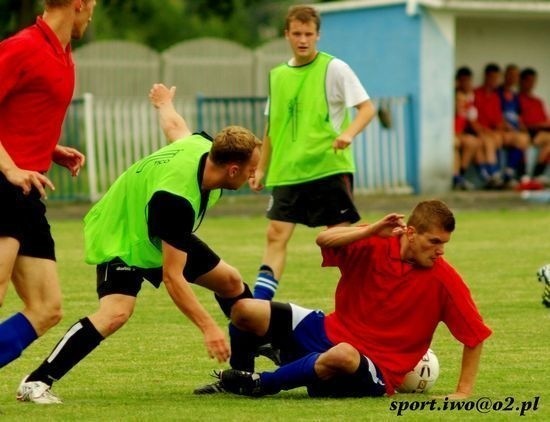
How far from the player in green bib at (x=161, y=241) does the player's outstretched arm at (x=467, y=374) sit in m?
1.13

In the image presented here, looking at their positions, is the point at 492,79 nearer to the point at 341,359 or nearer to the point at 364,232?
the point at 364,232

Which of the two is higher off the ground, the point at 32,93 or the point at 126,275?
the point at 32,93

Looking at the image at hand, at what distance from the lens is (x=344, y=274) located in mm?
7555

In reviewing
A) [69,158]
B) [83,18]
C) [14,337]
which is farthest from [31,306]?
[83,18]

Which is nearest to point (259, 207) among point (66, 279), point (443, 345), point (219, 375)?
point (66, 279)

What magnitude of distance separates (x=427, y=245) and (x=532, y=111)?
16.2 meters

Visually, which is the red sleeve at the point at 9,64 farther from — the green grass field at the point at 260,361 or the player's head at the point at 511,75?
the player's head at the point at 511,75

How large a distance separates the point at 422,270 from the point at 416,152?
49.6 feet

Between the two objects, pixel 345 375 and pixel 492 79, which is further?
pixel 492 79

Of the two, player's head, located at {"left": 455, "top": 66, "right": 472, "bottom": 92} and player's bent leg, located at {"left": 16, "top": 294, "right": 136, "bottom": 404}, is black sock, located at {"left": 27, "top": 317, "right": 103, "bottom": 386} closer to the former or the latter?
player's bent leg, located at {"left": 16, "top": 294, "right": 136, "bottom": 404}

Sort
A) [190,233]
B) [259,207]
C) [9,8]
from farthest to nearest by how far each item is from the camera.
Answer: [9,8] < [259,207] < [190,233]

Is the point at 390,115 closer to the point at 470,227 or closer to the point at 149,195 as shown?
the point at 470,227

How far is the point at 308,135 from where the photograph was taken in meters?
11.2

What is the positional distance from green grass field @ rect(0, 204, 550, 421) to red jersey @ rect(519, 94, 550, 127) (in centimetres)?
818
